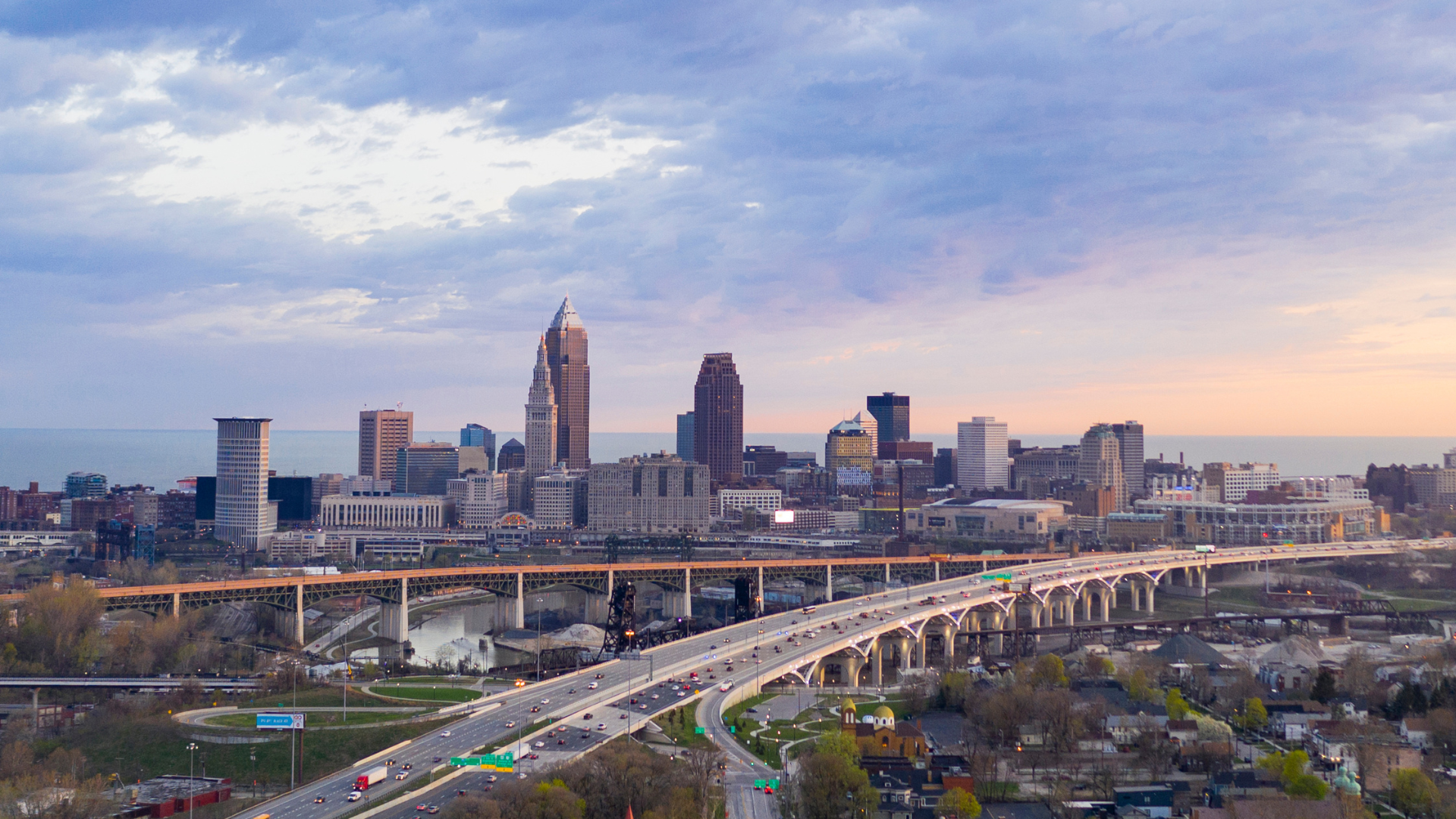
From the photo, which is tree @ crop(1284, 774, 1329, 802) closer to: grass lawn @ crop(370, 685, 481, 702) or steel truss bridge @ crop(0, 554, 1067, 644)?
grass lawn @ crop(370, 685, 481, 702)

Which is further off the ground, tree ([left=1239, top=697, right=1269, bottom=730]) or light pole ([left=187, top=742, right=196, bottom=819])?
tree ([left=1239, top=697, right=1269, bottom=730])

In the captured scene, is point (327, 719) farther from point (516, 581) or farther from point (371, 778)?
point (516, 581)

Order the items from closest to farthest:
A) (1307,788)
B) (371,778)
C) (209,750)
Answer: (1307,788) → (371,778) → (209,750)

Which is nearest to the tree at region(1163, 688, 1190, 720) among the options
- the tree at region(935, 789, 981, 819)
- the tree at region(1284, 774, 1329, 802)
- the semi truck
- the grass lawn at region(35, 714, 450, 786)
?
the tree at region(1284, 774, 1329, 802)

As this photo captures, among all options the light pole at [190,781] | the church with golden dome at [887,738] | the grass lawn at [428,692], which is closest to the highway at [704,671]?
the grass lawn at [428,692]

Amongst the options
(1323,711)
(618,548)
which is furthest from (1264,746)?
(618,548)

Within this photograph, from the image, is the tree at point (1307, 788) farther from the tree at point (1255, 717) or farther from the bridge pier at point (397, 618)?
the bridge pier at point (397, 618)

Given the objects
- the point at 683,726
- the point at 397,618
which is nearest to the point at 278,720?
the point at 683,726
